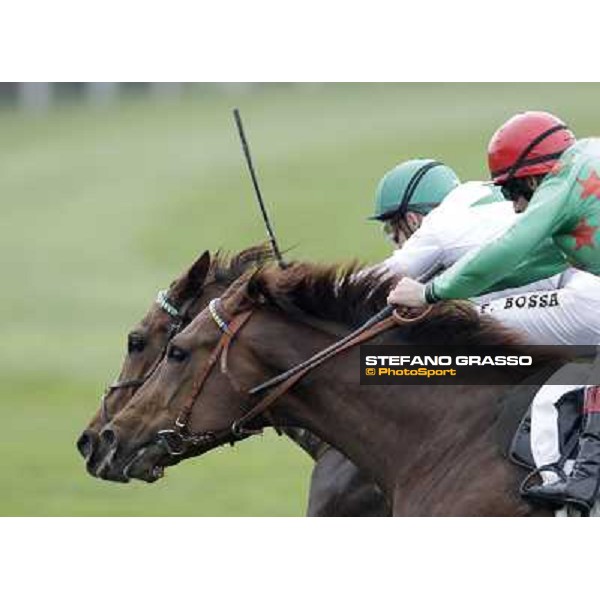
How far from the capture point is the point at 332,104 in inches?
756

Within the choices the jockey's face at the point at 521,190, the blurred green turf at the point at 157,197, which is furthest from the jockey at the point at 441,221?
the blurred green turf at the point at 157,197

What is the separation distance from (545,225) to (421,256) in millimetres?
A: 980

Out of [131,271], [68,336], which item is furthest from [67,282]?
[68,336]

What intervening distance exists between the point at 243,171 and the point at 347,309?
673 inches

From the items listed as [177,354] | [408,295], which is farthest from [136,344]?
[408,295]

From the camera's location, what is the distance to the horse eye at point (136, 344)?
6.82 meters

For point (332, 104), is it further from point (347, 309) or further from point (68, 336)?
point (347, 309)

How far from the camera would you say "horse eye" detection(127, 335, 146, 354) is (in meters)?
6.82

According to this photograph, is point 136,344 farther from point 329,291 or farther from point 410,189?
point 410,189

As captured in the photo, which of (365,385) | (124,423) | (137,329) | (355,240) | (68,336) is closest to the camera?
(365,385)

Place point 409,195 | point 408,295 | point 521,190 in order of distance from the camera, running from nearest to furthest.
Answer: point 408,295 < point 521,190 < point 409,195

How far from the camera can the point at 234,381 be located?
5.90m

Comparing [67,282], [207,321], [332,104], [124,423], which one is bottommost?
[67,282]

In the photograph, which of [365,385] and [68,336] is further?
[68,336]
